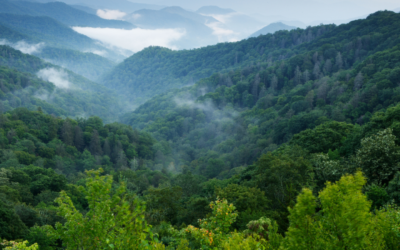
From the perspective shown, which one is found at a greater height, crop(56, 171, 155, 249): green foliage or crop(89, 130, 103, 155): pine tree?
crop(56, 171, 155, 249): green foliage

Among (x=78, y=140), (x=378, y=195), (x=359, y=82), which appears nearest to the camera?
(x=378, y=195)

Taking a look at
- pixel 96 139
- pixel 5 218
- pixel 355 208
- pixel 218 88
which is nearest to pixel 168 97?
pixel 218 88

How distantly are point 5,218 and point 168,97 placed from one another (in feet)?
555

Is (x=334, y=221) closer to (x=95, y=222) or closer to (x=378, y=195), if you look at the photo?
(x=95, y=222)

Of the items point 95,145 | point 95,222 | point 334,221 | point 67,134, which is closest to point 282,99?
point 95,145

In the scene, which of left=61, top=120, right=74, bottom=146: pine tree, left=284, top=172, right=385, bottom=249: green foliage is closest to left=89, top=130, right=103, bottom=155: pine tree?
left=61, top=120, right=74, bottom=146: pine tree

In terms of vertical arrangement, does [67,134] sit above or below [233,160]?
above

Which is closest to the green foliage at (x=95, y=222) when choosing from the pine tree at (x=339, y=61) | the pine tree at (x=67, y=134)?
the pine tree at (x=67, y=134)

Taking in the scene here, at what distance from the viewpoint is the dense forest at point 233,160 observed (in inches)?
299

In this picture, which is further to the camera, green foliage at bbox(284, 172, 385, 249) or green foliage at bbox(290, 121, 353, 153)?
green foliage at bbox(290, 121, 353, 153)

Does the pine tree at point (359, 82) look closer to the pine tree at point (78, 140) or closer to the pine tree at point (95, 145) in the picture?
the pine tree at point (95, 145)

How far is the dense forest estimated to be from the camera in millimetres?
7586

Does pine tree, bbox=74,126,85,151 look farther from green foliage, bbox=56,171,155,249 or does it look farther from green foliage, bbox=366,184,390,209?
green foliage, bbox=56,171,155,249

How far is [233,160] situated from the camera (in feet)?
271
